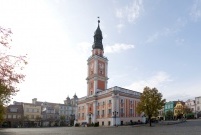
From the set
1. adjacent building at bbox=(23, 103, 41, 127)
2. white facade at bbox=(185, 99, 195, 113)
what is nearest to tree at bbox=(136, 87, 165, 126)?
adjacent building at bbox=(23, 103, 41, 127)

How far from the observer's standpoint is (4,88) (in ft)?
41.9

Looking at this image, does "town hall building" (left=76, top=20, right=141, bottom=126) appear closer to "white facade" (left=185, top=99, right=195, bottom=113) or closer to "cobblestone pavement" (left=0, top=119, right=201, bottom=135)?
"cobblestone pavement" (left=0, top=119, right=201, bottom=135)

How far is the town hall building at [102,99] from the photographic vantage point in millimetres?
71000

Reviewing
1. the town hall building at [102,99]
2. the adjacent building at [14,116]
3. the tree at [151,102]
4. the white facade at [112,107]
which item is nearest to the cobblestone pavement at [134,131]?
the tree at [151,102]

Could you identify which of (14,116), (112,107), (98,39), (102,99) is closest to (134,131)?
(112,107)

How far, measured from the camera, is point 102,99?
76.5m

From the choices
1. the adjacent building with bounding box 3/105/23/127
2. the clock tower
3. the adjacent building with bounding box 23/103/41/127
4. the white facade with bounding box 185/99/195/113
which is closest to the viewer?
the clock tower

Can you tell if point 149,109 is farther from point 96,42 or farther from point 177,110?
point 177,110

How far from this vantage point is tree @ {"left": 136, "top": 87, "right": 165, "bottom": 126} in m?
51.6

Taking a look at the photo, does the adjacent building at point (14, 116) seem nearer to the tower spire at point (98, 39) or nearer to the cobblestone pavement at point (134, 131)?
the tower spire at point (98, 39)

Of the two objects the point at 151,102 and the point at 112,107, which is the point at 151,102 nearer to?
the point at 151,102

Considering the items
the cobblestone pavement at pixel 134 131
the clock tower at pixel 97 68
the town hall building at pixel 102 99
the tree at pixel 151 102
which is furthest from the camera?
the clock tower at pixel 97 68

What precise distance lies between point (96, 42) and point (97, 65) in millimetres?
8554

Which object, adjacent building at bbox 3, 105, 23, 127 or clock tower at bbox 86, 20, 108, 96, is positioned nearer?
clock tower at bbox 86, 20, 108, 96
